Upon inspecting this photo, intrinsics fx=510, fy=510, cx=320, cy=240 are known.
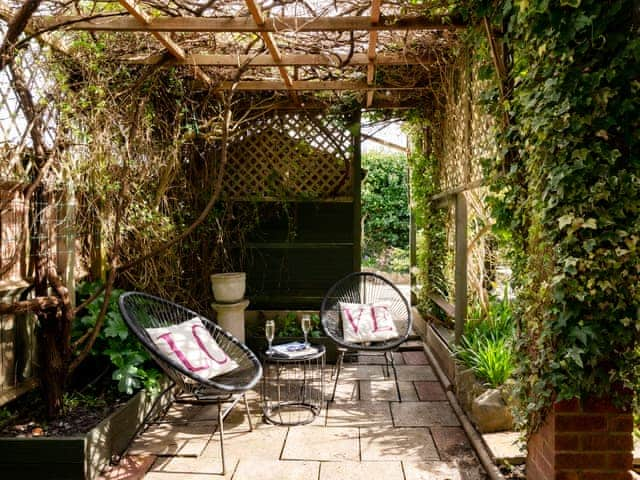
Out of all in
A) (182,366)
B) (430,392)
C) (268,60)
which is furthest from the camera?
(430,392)

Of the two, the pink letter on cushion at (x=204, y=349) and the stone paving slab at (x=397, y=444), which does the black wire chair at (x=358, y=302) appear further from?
the pink letter on cushion at (x=204, y=349)

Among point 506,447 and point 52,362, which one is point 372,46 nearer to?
point 506,447

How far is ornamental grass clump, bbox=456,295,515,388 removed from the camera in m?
3.05

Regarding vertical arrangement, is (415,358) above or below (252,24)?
below

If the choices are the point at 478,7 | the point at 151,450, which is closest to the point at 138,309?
the point at 151,450

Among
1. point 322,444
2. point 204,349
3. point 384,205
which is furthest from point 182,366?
point 384,205

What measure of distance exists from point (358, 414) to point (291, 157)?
271cm

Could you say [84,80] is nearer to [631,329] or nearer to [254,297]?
[254,297]

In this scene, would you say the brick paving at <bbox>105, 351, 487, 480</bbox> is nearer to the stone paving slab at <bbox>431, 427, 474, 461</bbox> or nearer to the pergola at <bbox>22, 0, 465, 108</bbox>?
the stone paving slab at <bbox>431, 427, 474, 461</bbox>

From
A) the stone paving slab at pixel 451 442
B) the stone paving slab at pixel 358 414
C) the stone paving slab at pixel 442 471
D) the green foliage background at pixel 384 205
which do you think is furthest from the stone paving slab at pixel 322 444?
the green foliage background at pixel 384 205

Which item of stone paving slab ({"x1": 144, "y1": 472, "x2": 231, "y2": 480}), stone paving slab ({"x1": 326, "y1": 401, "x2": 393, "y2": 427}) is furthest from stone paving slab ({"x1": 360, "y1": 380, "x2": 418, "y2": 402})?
stone paving slab ({"x1": 144, "y1": 472, "x2": 231, "y2": 480})

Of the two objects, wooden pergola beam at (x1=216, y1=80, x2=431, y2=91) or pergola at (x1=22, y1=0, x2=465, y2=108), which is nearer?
pergola at (x1=22, y1=0, x2=465, y2=108)

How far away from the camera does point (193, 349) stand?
2.92 metres

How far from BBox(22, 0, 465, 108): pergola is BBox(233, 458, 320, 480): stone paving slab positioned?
2.26 m
